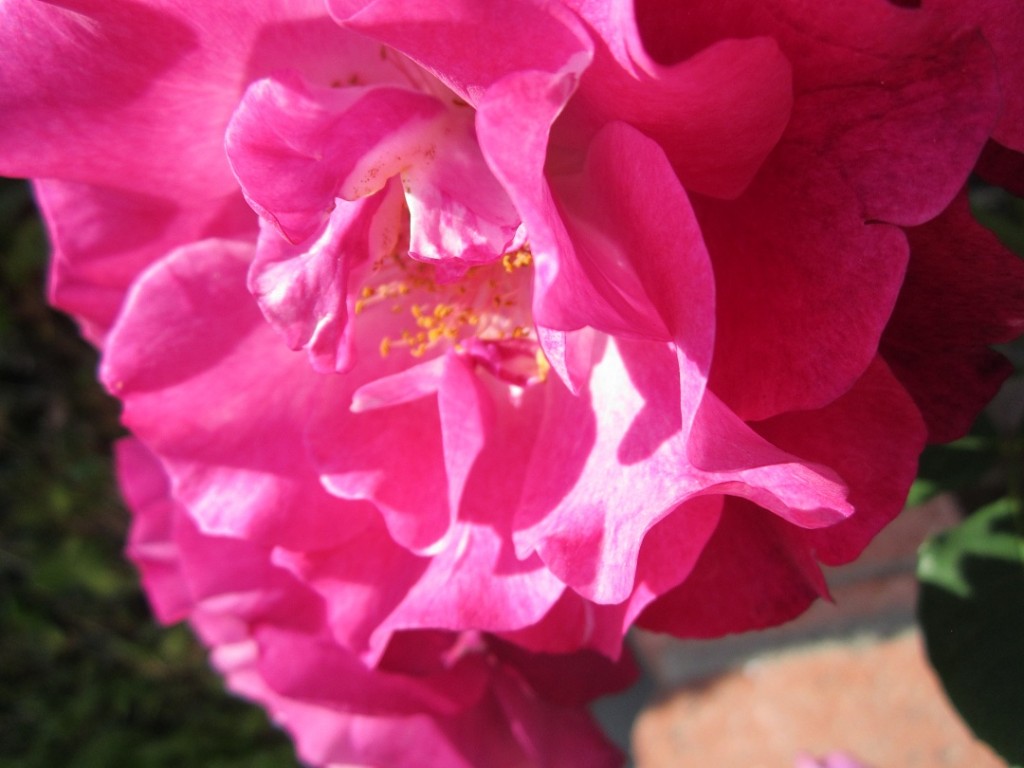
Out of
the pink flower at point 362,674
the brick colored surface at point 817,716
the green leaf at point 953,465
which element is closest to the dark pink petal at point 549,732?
the pink flower at point 362,674

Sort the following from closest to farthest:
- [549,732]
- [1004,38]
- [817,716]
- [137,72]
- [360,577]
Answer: [1004,38] → [137,72] → [360,577] → [549,732] → [817,716]

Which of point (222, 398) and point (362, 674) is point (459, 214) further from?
point (362, 674)

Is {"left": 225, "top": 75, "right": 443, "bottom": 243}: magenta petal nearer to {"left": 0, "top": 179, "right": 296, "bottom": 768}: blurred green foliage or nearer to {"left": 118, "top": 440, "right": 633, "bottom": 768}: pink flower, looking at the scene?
{"left": 118, "top": 440, "right": 633, "bottom": 768}: pink flower

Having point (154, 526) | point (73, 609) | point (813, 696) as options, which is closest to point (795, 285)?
point (154, 526)

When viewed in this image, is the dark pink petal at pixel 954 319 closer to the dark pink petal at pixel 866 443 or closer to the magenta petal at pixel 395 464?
the dark pink petal at pixel 866 443

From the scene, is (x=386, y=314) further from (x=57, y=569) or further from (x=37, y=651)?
(x=37, y=651)

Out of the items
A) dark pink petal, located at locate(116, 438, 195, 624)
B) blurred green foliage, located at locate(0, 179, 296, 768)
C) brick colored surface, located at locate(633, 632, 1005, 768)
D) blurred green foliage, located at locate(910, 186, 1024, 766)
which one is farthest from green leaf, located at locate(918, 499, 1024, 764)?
blurred green foliage, located at locate(0, 179, 296, 768)

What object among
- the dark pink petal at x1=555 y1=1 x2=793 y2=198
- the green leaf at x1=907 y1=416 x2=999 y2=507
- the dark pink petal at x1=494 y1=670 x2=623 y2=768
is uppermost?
the dark pink petal at x1=555 y1=1 x2=793 y2=198
